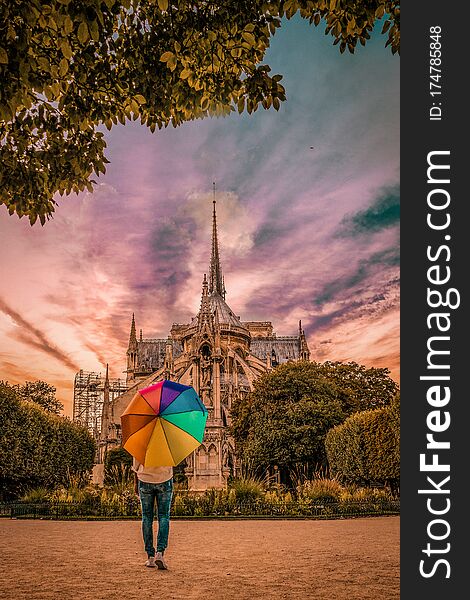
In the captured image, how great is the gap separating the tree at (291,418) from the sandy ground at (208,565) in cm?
2205

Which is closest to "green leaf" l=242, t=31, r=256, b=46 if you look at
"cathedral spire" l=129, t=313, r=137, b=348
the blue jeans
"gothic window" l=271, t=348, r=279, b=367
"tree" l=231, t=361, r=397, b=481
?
the blue jeans

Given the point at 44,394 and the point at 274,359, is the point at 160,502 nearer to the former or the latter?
the point at 44,394

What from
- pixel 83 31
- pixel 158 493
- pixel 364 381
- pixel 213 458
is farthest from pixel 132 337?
pixel 83 31

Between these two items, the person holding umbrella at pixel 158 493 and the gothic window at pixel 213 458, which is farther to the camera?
the gothic window at pixel 213 458

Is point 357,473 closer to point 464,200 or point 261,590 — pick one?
point 261,590

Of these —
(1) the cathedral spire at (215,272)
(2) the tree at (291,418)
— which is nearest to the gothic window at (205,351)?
(2) the tree at (291,418)

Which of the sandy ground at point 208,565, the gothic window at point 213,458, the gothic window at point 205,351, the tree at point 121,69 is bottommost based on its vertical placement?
the gothic window at point 213,458

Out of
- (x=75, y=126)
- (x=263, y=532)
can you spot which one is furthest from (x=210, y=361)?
(x=75, y=126)

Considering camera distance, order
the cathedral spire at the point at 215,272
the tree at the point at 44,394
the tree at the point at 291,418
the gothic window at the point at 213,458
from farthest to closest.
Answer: the cathedral spire at the point at 215,272
the tree at the point at 44,394
the gothic window at the point at 213,458
the tree at the point at 291,418

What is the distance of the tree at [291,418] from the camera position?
38469 mm

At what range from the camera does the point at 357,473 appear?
99.5 feet

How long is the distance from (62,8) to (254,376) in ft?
209

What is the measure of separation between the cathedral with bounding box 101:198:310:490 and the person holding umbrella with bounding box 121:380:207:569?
33.0 metres

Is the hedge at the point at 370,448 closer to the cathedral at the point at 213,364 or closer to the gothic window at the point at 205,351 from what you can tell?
the cathedral at the point at 213,364
